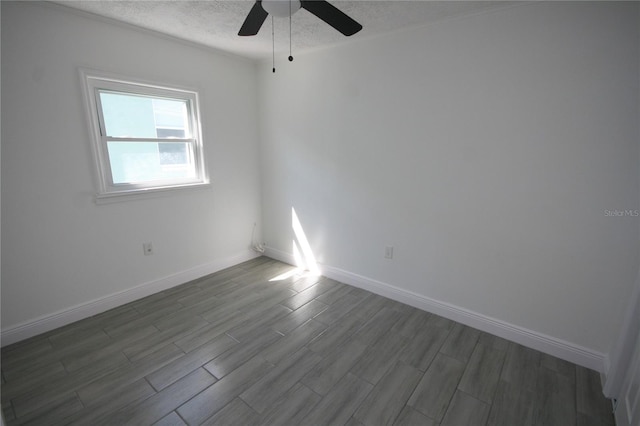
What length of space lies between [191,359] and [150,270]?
1.23m

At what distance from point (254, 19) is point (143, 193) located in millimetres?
1923

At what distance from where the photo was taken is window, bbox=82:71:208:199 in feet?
8.00

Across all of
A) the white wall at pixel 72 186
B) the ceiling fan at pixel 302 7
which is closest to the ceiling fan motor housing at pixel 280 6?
the ceiling fan at pixel 302 7

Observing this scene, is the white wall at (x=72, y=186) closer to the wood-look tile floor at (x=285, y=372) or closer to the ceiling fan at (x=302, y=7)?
the wood-look tile floor at (x=285, y=372)

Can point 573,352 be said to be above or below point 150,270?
below

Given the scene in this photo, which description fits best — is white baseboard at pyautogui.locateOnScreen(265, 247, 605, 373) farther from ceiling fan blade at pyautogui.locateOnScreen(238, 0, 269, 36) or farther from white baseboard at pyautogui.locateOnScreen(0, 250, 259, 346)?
ceiling fan blade at pyautogui.locateOnScreen(238, 0, 269, 36)

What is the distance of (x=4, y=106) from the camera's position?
196 centimetres

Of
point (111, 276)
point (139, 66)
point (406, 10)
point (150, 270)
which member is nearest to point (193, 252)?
point (150, 270)

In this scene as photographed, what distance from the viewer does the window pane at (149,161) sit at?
102 inches

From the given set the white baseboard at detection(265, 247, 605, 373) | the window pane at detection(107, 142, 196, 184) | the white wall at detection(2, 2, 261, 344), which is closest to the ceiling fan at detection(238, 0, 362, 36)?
the white wall at detection(2, 2, 261, 344)

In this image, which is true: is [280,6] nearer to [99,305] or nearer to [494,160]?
[494,160]

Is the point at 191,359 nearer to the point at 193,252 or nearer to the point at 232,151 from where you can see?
the point at 193,252

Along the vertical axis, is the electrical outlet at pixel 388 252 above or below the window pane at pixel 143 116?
below

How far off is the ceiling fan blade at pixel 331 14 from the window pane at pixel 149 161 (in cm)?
209
